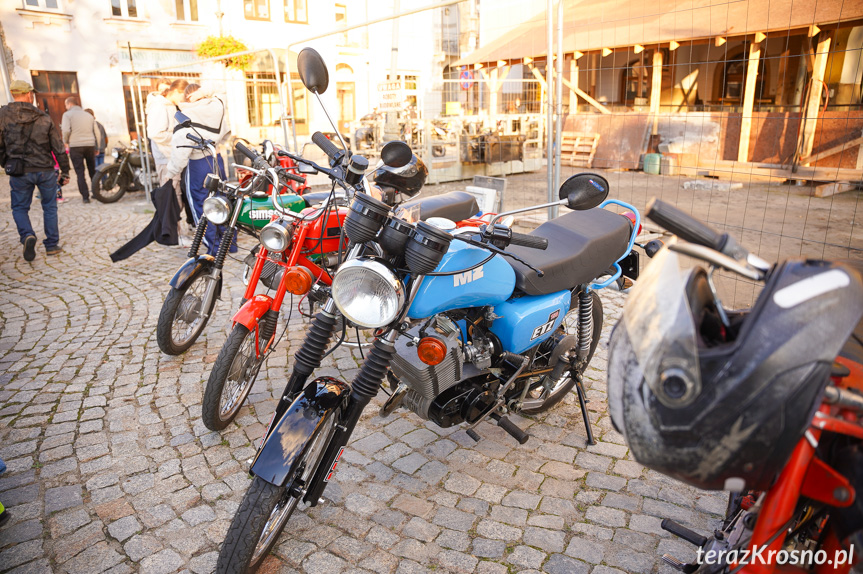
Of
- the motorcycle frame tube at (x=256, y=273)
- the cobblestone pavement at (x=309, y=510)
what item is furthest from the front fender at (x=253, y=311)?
the cobblestone pavement at (x=309, y=510)

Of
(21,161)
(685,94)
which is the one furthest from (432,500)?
(685,94)

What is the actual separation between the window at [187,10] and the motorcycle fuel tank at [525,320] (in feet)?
74.7

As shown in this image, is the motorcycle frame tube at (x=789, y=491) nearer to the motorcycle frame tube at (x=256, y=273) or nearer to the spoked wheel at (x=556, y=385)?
the spoked wheel at (x=556, y=385)

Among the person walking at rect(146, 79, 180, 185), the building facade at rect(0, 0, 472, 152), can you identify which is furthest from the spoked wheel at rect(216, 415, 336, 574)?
the building facade at rect(0, 0, 472, 152)

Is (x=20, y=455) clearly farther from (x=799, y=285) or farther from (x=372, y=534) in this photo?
(x=799, y=285)

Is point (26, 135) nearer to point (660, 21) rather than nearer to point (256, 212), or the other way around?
point (256, 212)

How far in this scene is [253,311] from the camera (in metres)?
3.05

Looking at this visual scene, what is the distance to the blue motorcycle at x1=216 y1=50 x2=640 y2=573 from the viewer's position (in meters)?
2.00

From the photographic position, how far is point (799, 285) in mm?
1143

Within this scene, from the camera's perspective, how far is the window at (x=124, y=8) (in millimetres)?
20047

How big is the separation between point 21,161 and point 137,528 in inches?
225

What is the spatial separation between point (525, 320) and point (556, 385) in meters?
0.78

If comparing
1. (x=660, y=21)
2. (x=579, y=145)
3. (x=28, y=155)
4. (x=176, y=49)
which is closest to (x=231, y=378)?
(x=28, y=155)

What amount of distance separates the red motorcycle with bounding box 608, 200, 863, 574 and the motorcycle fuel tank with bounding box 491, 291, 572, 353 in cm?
116
